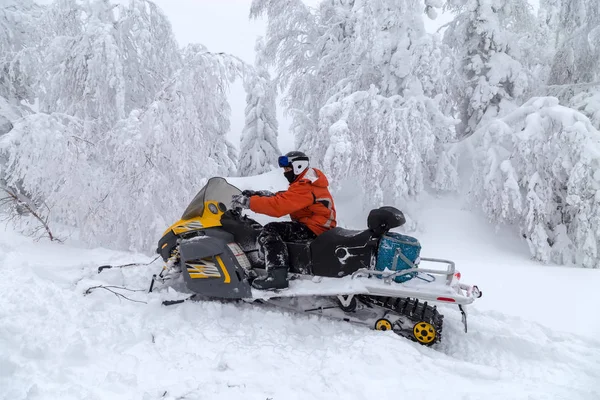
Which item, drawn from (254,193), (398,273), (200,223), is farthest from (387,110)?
(398,273)

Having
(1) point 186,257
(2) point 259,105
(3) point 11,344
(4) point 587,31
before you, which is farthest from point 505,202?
(2) point 259,105

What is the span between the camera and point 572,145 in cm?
816

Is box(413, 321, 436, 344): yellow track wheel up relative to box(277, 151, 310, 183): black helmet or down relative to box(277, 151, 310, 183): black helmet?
down

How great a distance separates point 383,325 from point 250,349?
129cm

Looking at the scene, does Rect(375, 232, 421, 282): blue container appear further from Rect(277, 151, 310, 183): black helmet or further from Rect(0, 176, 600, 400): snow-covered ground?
Rect(277, 151, 310, 183): black helmet

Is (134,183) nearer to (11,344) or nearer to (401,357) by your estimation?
(11,344)

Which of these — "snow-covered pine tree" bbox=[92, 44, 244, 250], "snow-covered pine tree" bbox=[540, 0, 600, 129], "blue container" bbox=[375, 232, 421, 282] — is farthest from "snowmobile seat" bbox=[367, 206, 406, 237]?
"snow-covered pine tree" bbox=[540, 0, 600, 129]

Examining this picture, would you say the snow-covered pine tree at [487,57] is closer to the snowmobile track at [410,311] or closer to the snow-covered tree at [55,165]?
the snowmobile track at [410,311]

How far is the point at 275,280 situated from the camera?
13.3ft

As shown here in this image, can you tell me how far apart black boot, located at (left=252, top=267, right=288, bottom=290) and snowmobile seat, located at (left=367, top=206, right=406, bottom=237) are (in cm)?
101

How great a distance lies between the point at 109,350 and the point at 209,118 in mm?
4632

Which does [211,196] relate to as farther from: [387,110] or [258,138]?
[258,138]

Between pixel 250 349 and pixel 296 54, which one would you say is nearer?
pixel 250 349

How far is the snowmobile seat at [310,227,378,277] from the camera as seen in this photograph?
3.99m
